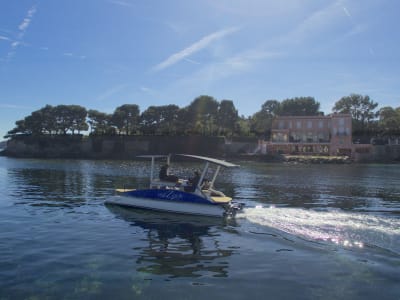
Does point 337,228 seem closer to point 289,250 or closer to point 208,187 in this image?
point 289,250

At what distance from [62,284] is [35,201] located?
14.2 metres

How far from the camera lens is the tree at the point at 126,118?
362ft

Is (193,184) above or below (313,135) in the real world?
below

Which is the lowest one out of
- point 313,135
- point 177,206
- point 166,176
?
point 177,206

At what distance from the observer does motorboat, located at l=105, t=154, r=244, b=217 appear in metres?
17.5

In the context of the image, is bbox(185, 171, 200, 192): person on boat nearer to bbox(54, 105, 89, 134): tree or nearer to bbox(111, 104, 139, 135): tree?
bbox(111, 104, 139, 135): tree

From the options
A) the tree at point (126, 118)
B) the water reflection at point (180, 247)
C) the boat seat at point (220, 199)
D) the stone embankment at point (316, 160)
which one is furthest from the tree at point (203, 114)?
the water reflection at point (180, 247)

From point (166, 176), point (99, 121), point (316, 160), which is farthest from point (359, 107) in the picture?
point (166, 176)

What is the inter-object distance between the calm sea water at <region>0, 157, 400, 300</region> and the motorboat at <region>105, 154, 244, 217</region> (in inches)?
20.5

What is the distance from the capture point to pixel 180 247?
12547mm

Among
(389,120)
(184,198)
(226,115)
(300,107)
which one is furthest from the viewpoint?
(300,107)

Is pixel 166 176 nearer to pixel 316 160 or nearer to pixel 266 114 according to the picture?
pixel 316 160

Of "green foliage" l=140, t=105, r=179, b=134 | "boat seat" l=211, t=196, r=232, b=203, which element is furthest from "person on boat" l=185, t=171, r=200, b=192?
"green foliage" l=140, t=105, r=179, b=134

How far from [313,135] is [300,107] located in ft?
→ 137
